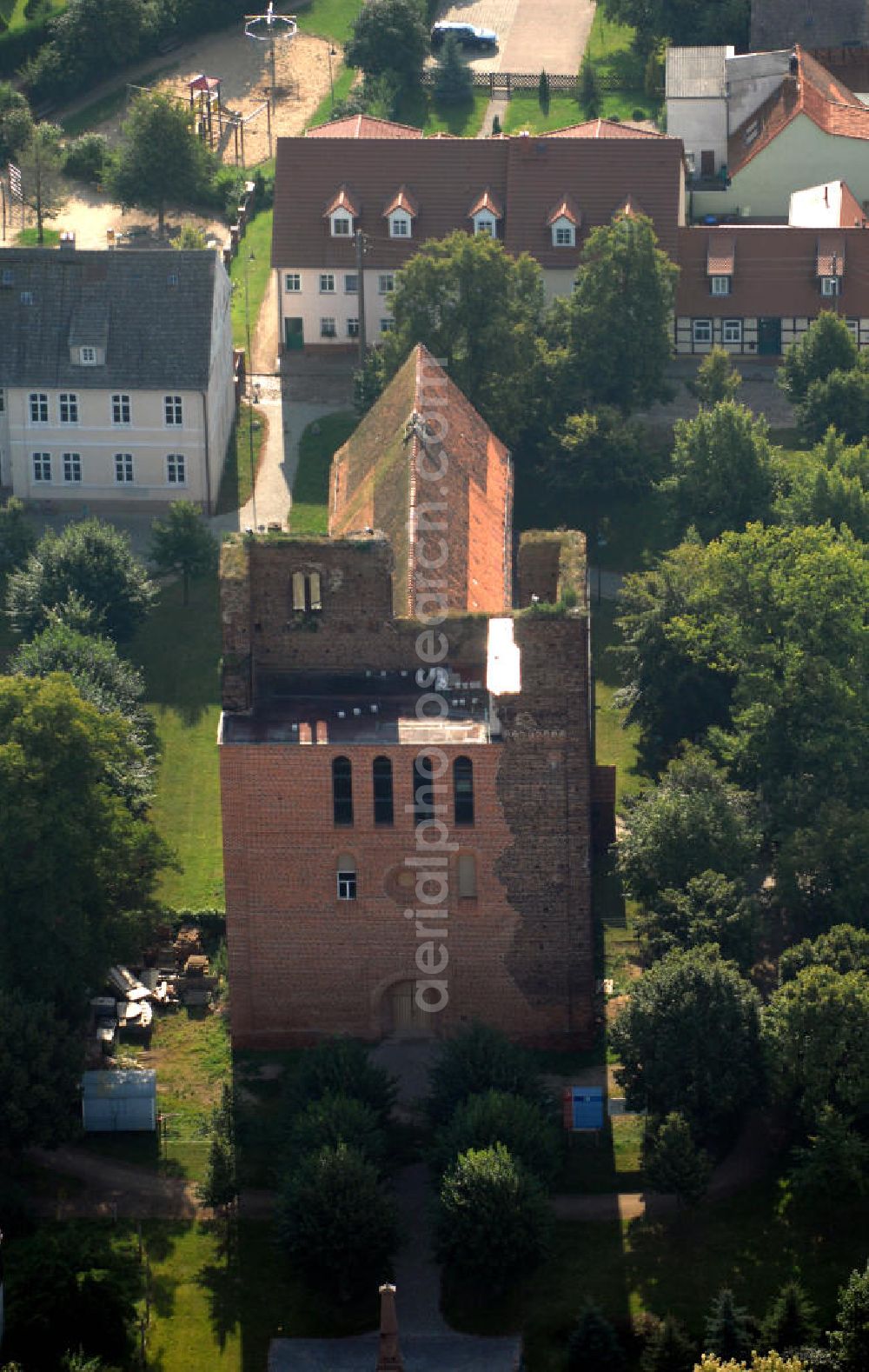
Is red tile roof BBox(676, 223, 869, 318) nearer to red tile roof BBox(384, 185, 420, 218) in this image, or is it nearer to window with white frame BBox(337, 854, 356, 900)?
red tile roof BBox(384, 185, 420, 218)

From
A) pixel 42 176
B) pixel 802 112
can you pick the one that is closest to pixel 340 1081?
pixel 802 112

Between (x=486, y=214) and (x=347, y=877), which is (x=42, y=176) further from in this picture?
(x=347, y=877)

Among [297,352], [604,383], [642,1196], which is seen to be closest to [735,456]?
[604,383]

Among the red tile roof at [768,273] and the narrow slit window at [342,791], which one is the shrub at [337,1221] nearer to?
the narrow slit window at [342,791]

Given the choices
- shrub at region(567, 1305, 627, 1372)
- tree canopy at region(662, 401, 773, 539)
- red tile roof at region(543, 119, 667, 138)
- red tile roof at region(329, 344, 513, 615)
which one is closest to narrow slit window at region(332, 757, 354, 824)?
red tile roof at region(329, 344, 513, 615)

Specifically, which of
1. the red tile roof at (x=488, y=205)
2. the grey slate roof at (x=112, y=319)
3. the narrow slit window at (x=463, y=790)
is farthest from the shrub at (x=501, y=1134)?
the red tile roof at (x=488, y=205)

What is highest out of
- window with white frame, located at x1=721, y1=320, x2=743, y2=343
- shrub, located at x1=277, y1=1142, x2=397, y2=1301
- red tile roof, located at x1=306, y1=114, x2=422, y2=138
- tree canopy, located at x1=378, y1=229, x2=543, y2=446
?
red tile roof, located at x1=306, y1=114, x2=422, y2=138
